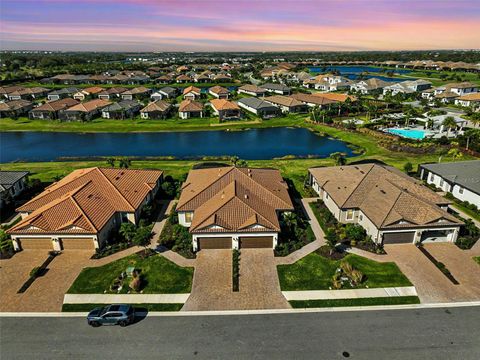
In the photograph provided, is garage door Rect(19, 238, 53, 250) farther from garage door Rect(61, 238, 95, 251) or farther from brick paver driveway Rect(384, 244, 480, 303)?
brick paver driveway Rect(384, 244, 480, 303)

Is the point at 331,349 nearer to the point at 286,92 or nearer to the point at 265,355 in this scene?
the point at 265,355

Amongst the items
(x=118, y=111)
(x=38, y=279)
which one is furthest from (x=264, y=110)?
(x=38, y=279)

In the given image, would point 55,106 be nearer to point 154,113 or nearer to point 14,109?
point 14,109

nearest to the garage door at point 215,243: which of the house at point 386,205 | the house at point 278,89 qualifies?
the house at point 386,205

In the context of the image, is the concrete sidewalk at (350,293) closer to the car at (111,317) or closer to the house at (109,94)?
the car at (111,317)

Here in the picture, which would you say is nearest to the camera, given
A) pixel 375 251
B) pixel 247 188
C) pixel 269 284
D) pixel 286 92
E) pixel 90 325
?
pixel 90 325

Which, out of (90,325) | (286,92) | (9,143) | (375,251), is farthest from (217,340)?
(286,92)
